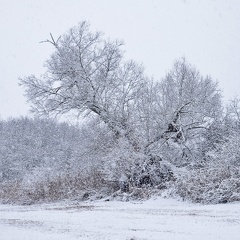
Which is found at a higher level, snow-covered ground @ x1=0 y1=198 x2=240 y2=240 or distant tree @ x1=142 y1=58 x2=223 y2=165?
distant tree @ x1=142 y1=58 x2=223 y2=165

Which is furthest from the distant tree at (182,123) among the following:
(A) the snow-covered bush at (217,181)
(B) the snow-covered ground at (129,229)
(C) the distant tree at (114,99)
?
(B) the snow-covered ground at (129,229)

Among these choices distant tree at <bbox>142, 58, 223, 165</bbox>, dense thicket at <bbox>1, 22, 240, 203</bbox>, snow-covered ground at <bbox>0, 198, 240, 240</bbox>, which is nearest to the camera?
A: snow-covered ground at <bbox>0, 198, 240, 240</bbox>

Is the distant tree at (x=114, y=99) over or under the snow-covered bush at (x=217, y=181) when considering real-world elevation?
over

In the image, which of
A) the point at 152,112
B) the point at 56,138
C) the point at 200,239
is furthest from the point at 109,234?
the point at 56,138

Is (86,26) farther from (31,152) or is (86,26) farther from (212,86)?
(31,152)

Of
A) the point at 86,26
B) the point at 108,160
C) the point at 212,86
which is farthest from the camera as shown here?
the point at 212,86

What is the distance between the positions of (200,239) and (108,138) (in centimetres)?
1728

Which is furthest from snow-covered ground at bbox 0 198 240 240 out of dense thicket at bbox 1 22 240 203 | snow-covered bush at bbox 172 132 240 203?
dense thicket at bbox 1 22 240 203

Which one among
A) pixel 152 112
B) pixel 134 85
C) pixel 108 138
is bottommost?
pixel 108 138

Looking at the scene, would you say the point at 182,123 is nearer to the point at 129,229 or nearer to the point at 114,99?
the point at 114,99

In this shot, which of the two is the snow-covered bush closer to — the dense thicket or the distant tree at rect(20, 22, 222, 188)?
the dense thicket

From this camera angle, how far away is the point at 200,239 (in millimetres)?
7293

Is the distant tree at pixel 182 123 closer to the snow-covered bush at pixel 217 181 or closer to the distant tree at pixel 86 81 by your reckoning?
the distant tree at pixel 86 81

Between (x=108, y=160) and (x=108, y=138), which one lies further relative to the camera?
(x=108, y=138)
